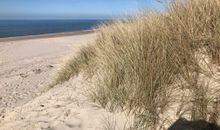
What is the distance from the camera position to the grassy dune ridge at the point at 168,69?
3.49 meters

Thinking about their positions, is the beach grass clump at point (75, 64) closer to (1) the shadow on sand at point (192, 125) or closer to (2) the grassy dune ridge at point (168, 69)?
(2) the grassy dune ridge at point (168, 69)

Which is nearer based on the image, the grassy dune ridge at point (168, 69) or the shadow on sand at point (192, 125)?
the shadow on sand at point (192, 125)

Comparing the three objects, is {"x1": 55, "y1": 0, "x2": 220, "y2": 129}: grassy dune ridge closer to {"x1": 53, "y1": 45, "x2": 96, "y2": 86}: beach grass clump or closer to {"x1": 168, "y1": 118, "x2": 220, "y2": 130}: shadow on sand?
{"x1": 168, "y1": 118, "x2": 220, "y2": 130}: shadow on sand

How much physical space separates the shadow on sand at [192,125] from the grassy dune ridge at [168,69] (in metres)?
0.05

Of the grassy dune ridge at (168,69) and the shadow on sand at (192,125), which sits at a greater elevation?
the grassy dune ridge at (168,69)

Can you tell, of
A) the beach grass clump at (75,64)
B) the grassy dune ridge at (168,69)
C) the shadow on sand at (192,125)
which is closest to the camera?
the shadow on sand at (192,125)

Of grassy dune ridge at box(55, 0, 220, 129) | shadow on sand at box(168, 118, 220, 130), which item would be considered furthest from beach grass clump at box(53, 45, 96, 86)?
shadow on sand at box(168, 118, 220, 130)

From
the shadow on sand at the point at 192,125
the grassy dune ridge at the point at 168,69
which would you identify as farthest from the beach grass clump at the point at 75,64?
the shadow on sand at the point at 192,125

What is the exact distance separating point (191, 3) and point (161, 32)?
0.56 m

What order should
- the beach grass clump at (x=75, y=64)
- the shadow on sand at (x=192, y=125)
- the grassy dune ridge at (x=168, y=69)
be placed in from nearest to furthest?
the shadow on sand at (x=192, y=125), the grassy dune ridge at (x=168, y=69), the beach grass clump at (x=75, y=64)

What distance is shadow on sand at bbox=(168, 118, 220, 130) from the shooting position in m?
3.23

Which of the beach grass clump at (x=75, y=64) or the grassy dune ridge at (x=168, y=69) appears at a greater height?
the grassy dune ridge at (x=168, y=69)

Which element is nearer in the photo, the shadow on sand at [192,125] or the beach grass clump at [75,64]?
the shadow on sand at [192,125]

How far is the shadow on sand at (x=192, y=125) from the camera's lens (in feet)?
10.6
